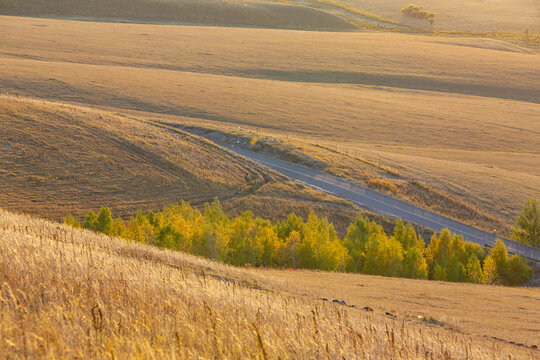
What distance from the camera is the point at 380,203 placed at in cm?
4522

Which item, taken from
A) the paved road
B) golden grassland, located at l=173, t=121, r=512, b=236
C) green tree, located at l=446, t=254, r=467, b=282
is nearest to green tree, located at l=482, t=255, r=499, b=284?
green tree, located at l=446, t=254, r=467, b=282

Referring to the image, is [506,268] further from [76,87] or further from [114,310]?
[76,87]

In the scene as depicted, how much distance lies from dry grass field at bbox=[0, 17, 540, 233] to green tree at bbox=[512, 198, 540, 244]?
2.22 m

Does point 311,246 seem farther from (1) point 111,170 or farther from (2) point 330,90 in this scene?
(2) point 330,90

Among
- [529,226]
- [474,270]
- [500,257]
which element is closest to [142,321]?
[474,270]

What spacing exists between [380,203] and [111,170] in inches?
916

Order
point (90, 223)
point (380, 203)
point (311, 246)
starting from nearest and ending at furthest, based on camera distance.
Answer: point (90, 223), point (311, 246), point (380, 203)

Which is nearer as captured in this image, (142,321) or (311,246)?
(142,321)

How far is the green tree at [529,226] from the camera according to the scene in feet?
138

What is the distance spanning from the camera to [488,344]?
35.9 ft

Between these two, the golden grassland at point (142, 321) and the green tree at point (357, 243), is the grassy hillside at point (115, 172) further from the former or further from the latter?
the golden grassland at point (142, 321)

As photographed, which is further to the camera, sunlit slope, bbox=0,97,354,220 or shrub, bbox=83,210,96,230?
sunlit slope, bbox=0,97,354,220

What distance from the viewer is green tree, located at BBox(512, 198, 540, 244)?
138 feet

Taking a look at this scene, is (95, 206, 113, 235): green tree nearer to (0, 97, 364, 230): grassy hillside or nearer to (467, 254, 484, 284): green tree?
(0, 97, 364, 230): grassy hillside
